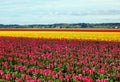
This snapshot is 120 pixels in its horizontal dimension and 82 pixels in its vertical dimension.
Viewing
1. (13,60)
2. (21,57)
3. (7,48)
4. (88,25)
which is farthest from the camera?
(88,25)

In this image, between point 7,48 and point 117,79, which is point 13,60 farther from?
point 117,79

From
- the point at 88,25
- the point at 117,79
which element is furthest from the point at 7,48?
the point at 88,25

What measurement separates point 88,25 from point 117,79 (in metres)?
89.8

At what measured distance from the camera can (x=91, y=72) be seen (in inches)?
366

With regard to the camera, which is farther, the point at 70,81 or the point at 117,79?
the point at 117,79

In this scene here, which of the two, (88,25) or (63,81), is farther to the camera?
(88,25)

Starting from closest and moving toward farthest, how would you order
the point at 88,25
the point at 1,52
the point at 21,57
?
the point at 21,57
the point at 1,52
the point at 88,25

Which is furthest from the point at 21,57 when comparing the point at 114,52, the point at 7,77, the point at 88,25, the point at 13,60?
the point at 88,25

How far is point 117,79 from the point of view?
8.67 m

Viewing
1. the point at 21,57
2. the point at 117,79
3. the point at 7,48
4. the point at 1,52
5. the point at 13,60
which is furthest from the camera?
the point at 7,48

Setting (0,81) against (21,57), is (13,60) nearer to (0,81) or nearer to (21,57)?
(21,57)

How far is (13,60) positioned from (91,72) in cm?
484

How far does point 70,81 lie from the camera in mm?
8109

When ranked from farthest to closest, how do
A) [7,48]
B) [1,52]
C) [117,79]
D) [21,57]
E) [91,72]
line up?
[7,48] < [1,52] < [21,57] < [91,72] < [117,79]
